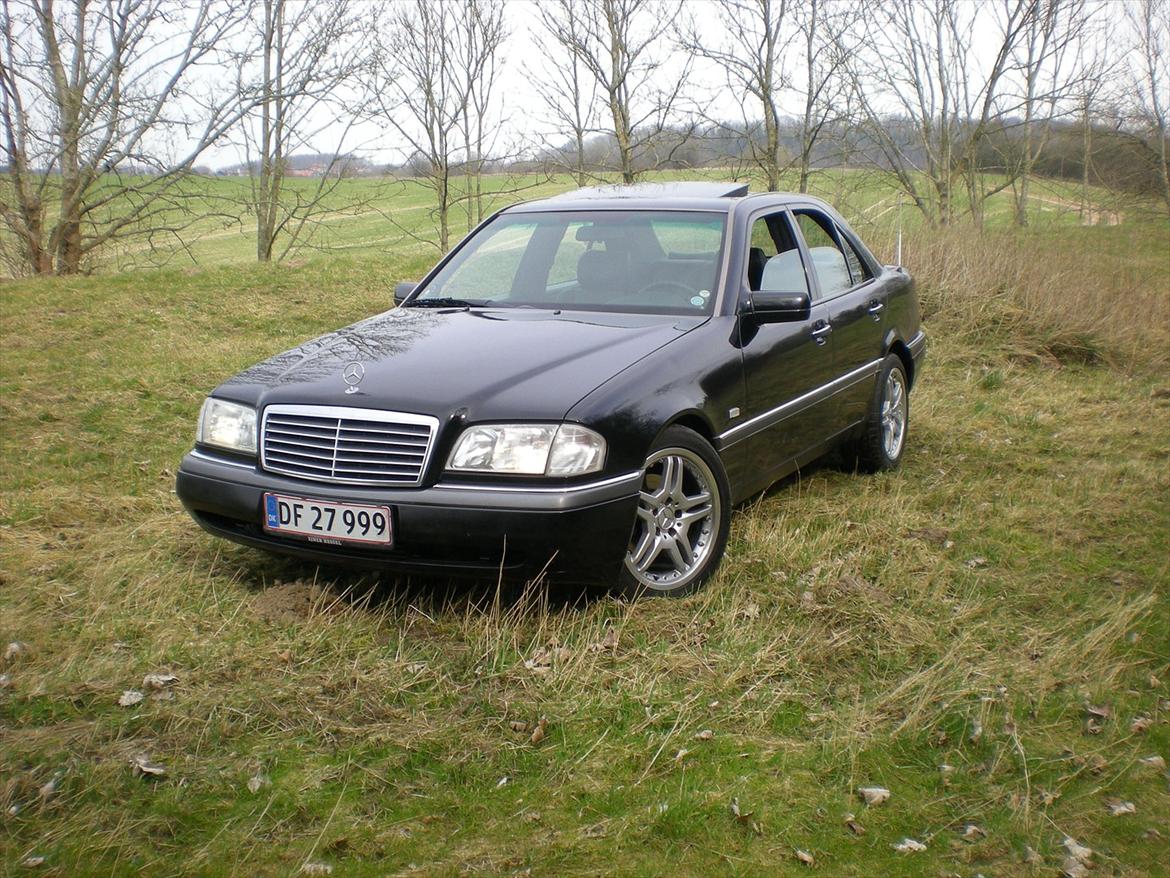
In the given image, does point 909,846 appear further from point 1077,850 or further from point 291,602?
point 291,602

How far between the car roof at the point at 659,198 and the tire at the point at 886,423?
1.18 meters

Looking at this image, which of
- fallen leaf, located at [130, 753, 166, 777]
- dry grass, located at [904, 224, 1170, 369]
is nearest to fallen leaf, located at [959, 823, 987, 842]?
fallen leaf, located at [130, 753, 166, 777]

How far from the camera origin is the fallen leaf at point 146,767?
119 inches

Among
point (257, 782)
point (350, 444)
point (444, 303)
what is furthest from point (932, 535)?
point (257, 782)

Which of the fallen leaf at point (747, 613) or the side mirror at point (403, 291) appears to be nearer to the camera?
the fallen leaf at point (747, 613)

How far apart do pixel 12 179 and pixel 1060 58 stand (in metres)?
20.2

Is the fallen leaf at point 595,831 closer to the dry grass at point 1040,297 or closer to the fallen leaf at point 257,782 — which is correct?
the fallen leaf at point 257,782

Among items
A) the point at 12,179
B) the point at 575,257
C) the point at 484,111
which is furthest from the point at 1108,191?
the point at 575,257

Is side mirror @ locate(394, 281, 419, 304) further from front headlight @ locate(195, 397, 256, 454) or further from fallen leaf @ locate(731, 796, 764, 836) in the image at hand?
fallen leaf @ locate(731, 796, 764, 836)

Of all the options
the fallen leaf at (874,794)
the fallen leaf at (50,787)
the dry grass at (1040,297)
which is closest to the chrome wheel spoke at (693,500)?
the fallen leaf at (874,794)

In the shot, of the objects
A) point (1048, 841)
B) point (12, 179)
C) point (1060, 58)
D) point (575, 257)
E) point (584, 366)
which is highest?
point (1060, 58)

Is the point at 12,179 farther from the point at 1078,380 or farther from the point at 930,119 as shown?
the point at 930,119

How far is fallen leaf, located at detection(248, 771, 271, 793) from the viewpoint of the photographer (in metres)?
2.98

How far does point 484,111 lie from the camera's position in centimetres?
1834
